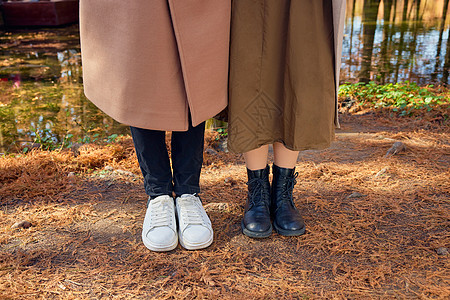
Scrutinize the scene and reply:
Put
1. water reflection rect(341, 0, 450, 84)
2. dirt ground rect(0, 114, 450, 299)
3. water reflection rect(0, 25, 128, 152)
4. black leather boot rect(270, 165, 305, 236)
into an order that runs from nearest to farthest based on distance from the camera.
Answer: dirt ground rect(0, 114, 450, 299), black leather boot rect(270, 165, 305, 236), water reflection rect(0, 25, 128, 152), water reflection rect(341, 0, 450, 84)

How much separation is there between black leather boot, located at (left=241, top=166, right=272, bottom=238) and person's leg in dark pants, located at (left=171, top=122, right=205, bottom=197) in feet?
0.87

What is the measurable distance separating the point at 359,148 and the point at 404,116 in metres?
1.07

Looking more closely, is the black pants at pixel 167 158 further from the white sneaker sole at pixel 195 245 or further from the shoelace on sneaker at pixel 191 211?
the white sneaker sole at pixel 195 245

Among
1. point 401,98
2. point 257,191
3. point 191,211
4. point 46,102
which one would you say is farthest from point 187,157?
point 46,102

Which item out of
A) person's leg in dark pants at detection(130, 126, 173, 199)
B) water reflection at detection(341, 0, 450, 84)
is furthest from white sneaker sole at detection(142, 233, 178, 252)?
water reflection at detection(341, 0, 450, 84)

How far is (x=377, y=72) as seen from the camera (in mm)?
5363

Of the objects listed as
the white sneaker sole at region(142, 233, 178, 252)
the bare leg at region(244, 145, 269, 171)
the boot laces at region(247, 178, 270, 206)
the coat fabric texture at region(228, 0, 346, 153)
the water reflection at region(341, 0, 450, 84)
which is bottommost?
the water reflection at region(341, 0, 450, 84)

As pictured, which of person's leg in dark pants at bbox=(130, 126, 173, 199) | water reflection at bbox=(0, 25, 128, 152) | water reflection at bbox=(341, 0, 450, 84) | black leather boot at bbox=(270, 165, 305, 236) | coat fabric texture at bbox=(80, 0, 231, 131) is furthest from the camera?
water reflection at bbox=(341, 0, 450, 84)

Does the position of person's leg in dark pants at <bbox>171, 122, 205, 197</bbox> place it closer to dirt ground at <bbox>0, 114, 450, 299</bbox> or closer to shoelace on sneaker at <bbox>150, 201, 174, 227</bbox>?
shoelace on sneaker at <bbox>150, 201, 174, 227</bbox>

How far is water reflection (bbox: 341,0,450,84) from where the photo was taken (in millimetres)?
5270

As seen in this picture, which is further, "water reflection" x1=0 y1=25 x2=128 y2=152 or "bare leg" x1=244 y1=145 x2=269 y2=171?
"water reflection" x1=0 y1=25 x2=128 y2=152

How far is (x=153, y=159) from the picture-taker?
1.65 m

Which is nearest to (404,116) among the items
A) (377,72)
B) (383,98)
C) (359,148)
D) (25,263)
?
(383,98)

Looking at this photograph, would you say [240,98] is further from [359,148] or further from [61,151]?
[61,151]
